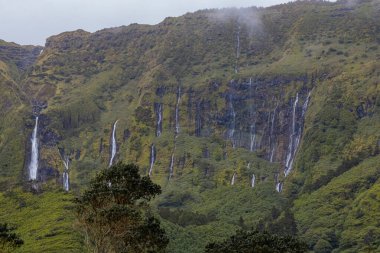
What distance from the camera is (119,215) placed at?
166ft

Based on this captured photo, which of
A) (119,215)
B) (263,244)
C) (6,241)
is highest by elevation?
(119,215)

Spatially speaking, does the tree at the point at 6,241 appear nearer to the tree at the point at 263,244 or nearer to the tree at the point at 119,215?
the tree at the point at 119,215

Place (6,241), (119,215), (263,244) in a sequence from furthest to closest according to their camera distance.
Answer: (6,241) → (263,244) → (119,215)

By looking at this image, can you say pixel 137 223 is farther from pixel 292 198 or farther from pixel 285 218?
pixel 292 198

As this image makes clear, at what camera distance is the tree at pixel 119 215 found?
2020 inches

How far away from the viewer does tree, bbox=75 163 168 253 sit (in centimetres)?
5131

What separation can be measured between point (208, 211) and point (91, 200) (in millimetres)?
143547

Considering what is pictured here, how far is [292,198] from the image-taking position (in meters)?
196

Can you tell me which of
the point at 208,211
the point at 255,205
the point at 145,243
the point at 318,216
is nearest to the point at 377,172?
Result: the point at 318,216

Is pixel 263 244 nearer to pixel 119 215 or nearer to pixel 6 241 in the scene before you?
pixel 119 215

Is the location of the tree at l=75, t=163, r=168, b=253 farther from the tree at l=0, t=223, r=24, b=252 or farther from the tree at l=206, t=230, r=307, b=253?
the tree at l=0, t=223, r=24, b=252

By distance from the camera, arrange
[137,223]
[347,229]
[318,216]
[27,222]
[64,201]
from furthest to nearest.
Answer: [318,216] < [347,229] < [64,201] < [27,222] < [137,223]

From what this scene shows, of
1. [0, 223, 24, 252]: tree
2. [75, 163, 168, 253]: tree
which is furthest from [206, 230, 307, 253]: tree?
[0, 223, 24, 252]: tree

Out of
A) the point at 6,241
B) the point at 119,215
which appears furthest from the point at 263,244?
the point at 6,241
